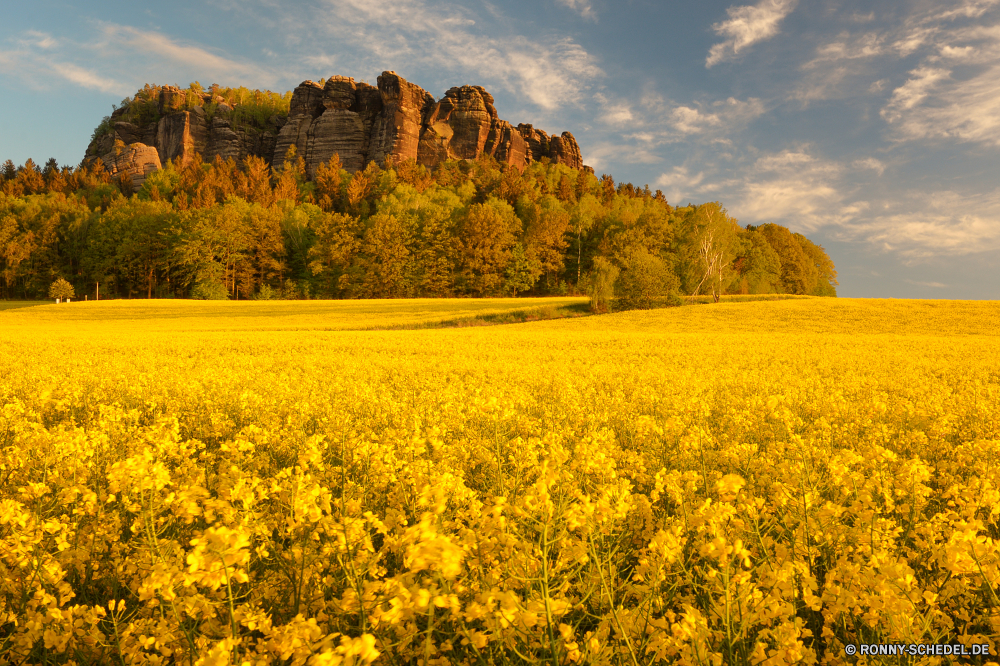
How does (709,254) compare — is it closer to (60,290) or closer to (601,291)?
(601,291)

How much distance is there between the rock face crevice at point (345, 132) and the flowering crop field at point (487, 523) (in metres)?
110

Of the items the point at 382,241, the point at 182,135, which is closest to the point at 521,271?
the point at 382,241

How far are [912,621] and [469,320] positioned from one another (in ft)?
125

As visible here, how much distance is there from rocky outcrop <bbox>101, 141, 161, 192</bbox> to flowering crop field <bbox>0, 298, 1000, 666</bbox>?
138 m

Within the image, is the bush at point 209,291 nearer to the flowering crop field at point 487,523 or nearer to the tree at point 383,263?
the tree at point 383,263

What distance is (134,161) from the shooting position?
114 metres

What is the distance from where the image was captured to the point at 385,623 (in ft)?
6.72

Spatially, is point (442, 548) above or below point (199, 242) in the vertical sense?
below

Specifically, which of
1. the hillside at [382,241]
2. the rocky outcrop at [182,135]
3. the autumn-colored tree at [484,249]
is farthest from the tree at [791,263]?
the rocky outcrop at [182,135]

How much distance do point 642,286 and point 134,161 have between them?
446ft

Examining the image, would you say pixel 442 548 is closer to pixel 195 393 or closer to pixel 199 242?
pixel 195 393

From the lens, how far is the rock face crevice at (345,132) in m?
114

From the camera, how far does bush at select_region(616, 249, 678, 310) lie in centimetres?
4244

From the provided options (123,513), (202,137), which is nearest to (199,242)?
(123,513)
